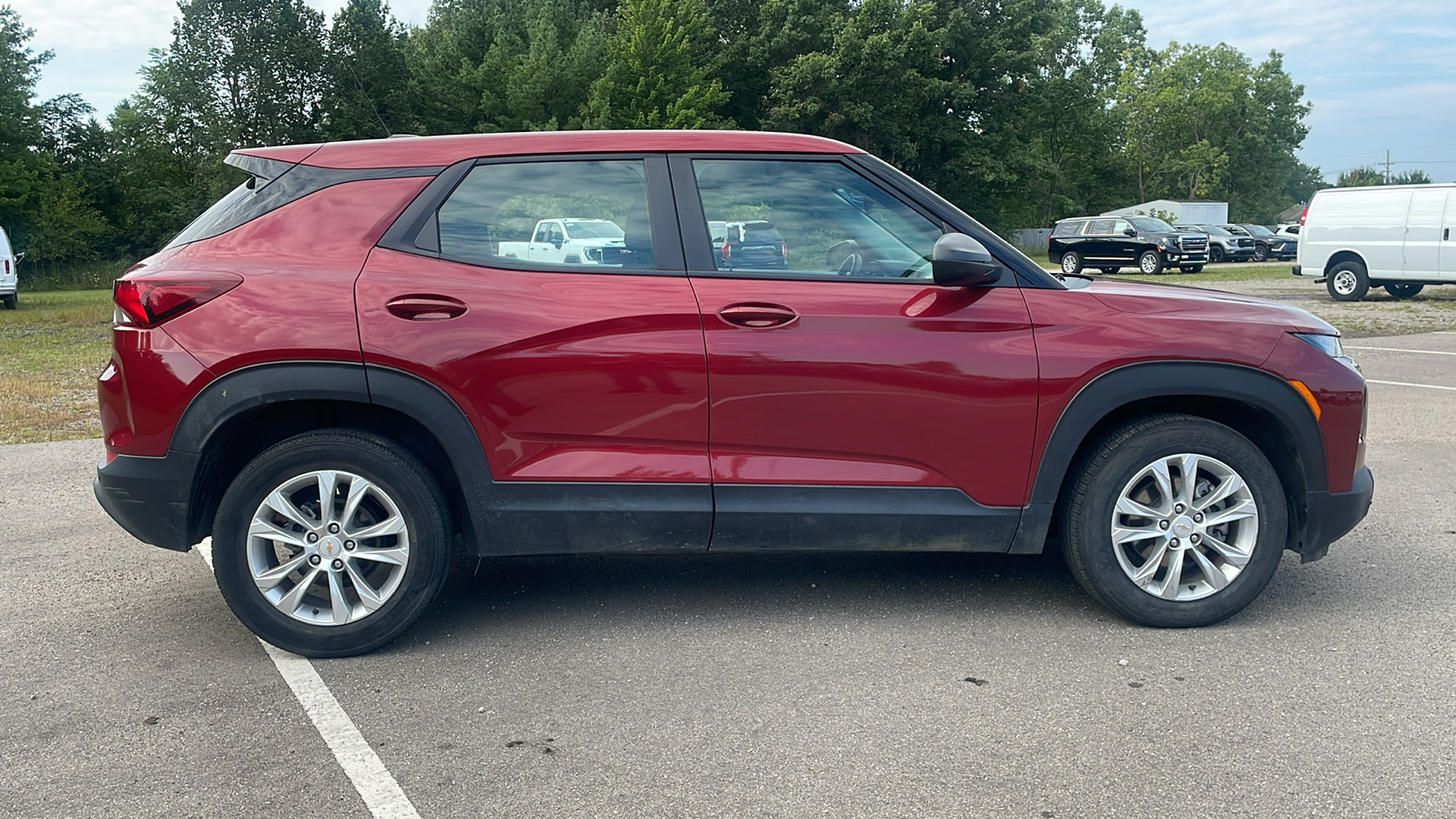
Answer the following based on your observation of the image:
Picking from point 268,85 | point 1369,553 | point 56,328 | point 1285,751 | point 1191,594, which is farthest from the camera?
point 268,85

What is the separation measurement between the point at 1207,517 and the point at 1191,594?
11.0 inches

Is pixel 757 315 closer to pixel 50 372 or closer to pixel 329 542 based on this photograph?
pixel 329 542

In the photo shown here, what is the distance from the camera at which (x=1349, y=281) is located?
68.5 ft

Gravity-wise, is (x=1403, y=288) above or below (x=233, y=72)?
below

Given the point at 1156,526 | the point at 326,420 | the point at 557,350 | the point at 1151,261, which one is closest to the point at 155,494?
the point at 326,420

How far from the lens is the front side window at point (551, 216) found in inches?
156

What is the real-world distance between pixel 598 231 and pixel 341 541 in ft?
4.46

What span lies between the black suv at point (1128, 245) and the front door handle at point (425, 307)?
3139cm

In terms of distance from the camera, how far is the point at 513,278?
3.89 meters

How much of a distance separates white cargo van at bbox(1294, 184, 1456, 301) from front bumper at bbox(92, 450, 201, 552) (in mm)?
20603

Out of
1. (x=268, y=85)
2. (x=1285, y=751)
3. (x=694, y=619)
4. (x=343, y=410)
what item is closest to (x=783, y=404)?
(x=694, y=619)

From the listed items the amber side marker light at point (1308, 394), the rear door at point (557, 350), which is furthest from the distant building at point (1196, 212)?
the rear door at point (557, 350)

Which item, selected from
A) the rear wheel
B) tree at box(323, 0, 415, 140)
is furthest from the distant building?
the rear wheel

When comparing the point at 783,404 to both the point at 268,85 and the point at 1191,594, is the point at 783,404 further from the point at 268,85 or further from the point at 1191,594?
the point at 268,85
